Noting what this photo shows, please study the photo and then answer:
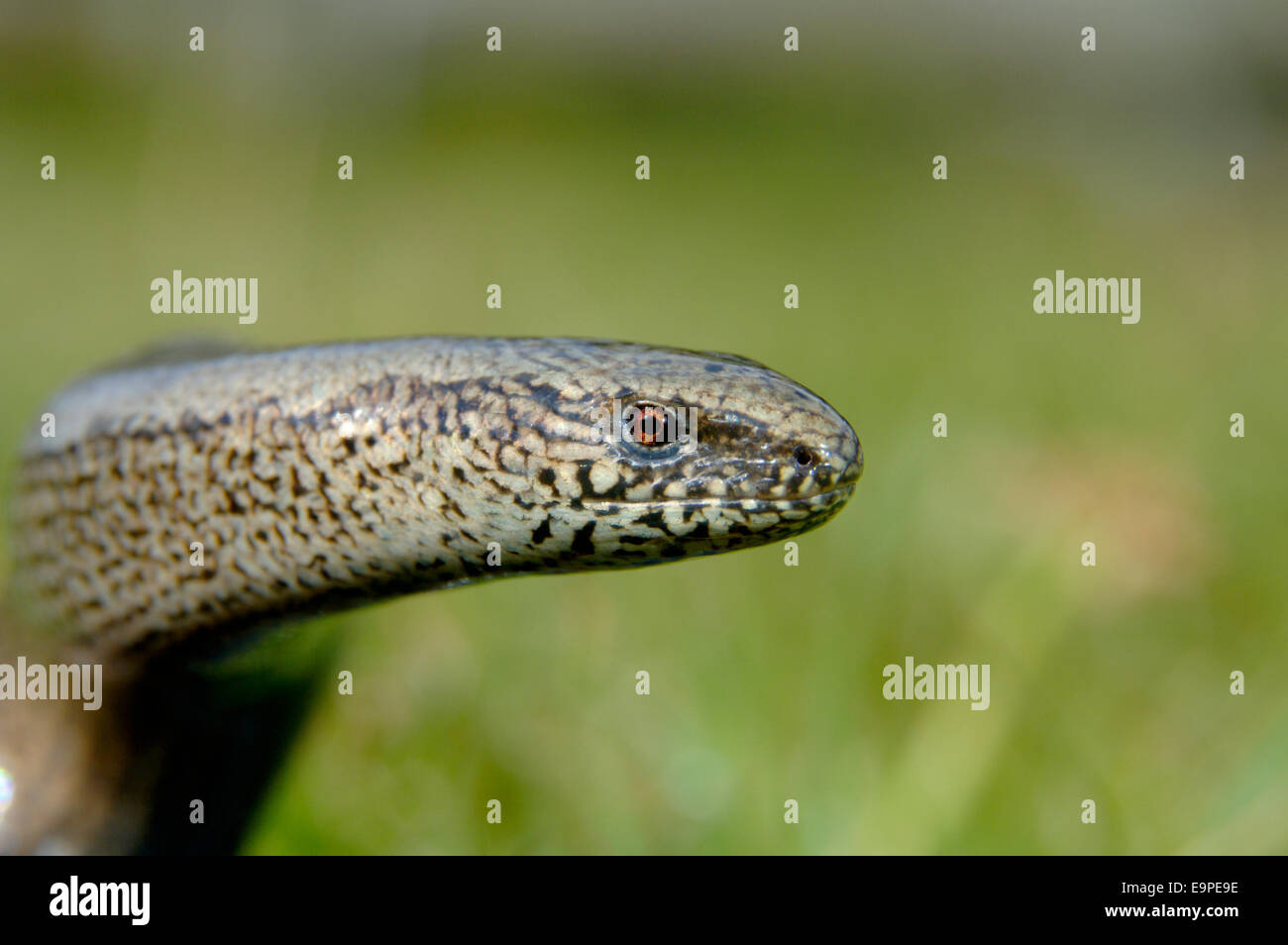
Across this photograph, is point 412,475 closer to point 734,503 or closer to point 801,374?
point 734,503

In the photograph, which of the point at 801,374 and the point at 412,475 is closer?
the point at 412,475

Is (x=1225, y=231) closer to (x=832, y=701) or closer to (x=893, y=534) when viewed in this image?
(x=893, y=534)

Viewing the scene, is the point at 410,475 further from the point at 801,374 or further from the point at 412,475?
the point at 801,374

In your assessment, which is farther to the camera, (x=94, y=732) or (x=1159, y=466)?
(x=1159, y=466)

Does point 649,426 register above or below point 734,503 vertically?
above

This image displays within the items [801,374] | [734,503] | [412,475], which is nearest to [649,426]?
[734,503]

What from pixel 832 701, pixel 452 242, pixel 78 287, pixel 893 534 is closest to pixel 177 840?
pixel 832 701
